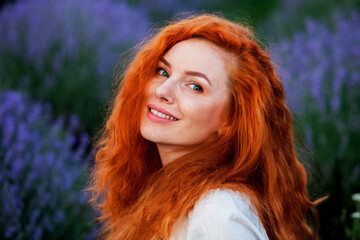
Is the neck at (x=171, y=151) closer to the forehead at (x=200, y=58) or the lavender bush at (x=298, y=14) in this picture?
the forehead at (x=200, y=58)

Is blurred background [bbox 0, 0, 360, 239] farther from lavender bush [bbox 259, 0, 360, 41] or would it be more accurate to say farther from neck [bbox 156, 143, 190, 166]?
neck [bbox 156, 143, 190, 166]

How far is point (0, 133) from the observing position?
285cm

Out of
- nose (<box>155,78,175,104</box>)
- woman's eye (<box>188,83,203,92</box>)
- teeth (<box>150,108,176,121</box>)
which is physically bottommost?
teeth (<box>150,108,176,121</box>)

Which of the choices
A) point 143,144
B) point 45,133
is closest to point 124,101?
point 143,144

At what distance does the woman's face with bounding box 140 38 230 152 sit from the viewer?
1.69 m

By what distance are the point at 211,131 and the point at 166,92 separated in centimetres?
23

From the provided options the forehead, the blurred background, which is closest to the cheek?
the forehead

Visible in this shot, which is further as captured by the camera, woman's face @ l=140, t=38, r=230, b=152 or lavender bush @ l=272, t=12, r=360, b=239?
lavender bush @ l=272, t=12, r=360, b=239

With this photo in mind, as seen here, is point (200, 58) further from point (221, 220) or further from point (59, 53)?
point (59, 53)

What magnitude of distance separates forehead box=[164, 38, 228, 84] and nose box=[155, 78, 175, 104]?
86 millimetres

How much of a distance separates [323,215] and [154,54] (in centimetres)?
183

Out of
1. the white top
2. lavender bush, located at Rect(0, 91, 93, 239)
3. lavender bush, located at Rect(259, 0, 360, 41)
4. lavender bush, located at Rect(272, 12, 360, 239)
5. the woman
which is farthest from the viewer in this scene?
lavender bush, located at Rect(259, 0, 360, 41)

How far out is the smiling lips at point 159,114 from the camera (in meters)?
1.72

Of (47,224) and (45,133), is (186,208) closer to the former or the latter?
(47,224)
